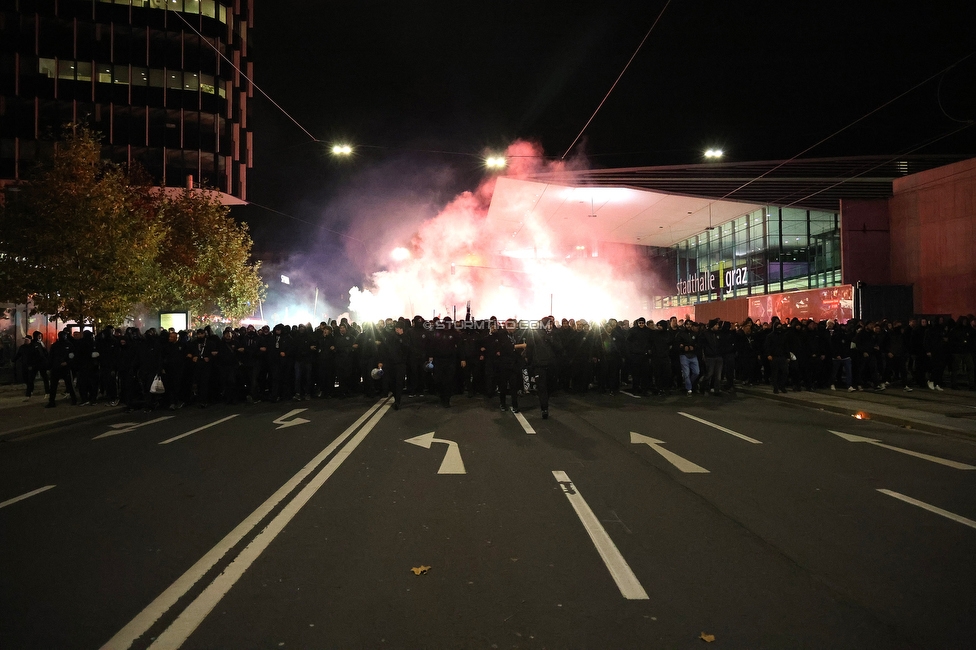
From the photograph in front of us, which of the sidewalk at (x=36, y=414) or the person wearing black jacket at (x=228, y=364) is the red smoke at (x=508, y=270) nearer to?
the person wearing black jacket at (x=228, y=364)

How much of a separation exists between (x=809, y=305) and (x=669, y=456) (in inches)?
721

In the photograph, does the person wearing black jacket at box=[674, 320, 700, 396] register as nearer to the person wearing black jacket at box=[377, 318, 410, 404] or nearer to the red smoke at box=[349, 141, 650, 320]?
the person wearing black jacket at box=[377, 318, 410, 404]

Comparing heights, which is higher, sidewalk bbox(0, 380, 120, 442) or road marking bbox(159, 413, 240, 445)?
sidewalk bbox(0, 380, 120, 442)

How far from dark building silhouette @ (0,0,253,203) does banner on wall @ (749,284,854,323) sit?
1550 inches

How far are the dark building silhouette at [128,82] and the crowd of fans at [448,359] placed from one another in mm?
33173

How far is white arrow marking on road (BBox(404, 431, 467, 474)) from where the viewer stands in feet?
24.5

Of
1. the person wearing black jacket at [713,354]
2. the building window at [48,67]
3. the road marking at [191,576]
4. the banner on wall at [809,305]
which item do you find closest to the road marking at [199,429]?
the road marking at [191,576]

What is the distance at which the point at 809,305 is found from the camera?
933 inches

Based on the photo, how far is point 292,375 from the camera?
1551 cm

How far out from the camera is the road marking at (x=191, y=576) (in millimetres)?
3447

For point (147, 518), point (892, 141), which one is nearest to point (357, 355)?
point (147, 518)

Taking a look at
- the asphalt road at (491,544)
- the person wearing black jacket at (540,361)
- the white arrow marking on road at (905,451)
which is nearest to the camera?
the asphalt road at (491,544)

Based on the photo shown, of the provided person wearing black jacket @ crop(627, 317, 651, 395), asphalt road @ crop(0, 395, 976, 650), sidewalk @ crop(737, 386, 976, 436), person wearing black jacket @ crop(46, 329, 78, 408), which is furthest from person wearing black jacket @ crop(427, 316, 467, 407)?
person wearing black jacket @ crop(46, 329, 78, 408)

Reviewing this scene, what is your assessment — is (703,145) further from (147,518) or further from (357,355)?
(147,518)
